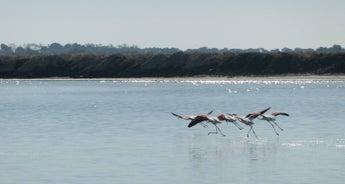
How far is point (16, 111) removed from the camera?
144 ft

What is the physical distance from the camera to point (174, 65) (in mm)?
109312

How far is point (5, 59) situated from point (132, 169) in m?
101

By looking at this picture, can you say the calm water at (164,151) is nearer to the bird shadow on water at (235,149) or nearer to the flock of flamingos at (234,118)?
the bird shadow on water at (235,149)

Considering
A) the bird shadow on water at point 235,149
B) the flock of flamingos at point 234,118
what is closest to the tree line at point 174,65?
the flock of flamingos at point 234,118

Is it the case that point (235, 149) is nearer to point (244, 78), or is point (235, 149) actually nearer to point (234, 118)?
point (234, 118)

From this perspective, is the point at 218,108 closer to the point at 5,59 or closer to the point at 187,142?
the point at 187,142

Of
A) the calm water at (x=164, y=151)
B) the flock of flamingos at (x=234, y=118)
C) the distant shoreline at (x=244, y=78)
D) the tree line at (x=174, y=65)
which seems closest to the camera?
the calm water at (x=164, y=151)

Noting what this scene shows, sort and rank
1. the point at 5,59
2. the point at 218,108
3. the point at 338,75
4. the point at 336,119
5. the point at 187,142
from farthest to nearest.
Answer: the point at 5,59 → the point at 338,75 → the point at 218,108 → the point at 336,119 → the point at 187,142

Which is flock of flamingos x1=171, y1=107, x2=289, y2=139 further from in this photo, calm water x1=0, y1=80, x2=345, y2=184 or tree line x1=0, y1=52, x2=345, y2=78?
tree line x1=0, y1=52, x2=345, y2=78

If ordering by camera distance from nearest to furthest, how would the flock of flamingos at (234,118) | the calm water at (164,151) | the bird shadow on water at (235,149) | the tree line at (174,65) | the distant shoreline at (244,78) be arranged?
the calm water at (164,151) < the bird shadow on water at (235,149) < the flock of flamingos at (234,118) < the distant shoreline at (244,78) < the tree line at (174,65)

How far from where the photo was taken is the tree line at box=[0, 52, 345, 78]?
10388 centimetres

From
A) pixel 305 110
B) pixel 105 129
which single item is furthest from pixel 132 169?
pixel 305 110

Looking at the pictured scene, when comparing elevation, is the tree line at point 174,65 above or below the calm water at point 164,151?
above

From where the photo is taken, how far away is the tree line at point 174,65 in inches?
4090
